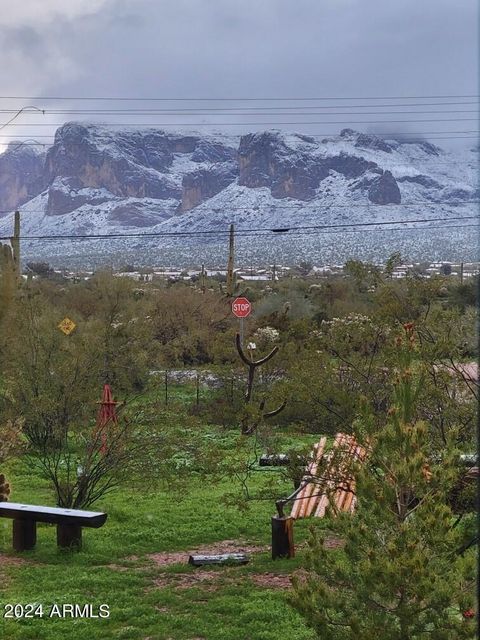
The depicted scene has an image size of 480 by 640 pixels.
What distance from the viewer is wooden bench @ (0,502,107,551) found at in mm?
8998

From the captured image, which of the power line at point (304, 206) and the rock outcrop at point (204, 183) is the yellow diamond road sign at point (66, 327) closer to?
the power line at point (304, 206)

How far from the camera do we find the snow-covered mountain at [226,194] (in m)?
64.7

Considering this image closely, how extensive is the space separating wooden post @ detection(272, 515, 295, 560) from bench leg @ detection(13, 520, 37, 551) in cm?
273

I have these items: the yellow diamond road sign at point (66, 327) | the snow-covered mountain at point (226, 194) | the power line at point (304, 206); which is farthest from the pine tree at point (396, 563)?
the power line at point (304, 206)

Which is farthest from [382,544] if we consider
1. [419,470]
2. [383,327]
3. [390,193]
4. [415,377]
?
[390,193]

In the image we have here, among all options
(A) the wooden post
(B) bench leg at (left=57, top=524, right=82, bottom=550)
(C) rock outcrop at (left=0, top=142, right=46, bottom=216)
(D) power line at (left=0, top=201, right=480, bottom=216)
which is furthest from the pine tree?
(C) rock outcrop at (left=0, top=142, right=46, bottom=216)

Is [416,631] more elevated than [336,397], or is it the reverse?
[336,397]

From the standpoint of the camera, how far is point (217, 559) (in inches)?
366

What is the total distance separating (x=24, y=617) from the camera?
23.8 ft

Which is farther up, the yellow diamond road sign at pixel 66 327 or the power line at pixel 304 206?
the power line at pixel 304 206

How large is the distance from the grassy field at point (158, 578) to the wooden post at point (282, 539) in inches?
4.5

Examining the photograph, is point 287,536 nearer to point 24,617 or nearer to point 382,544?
point 24,617

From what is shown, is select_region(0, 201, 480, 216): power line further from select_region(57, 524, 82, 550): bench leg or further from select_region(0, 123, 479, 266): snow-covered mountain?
select_region(57, 524, 82, 550): bench leg

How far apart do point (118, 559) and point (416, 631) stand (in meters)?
5.55
